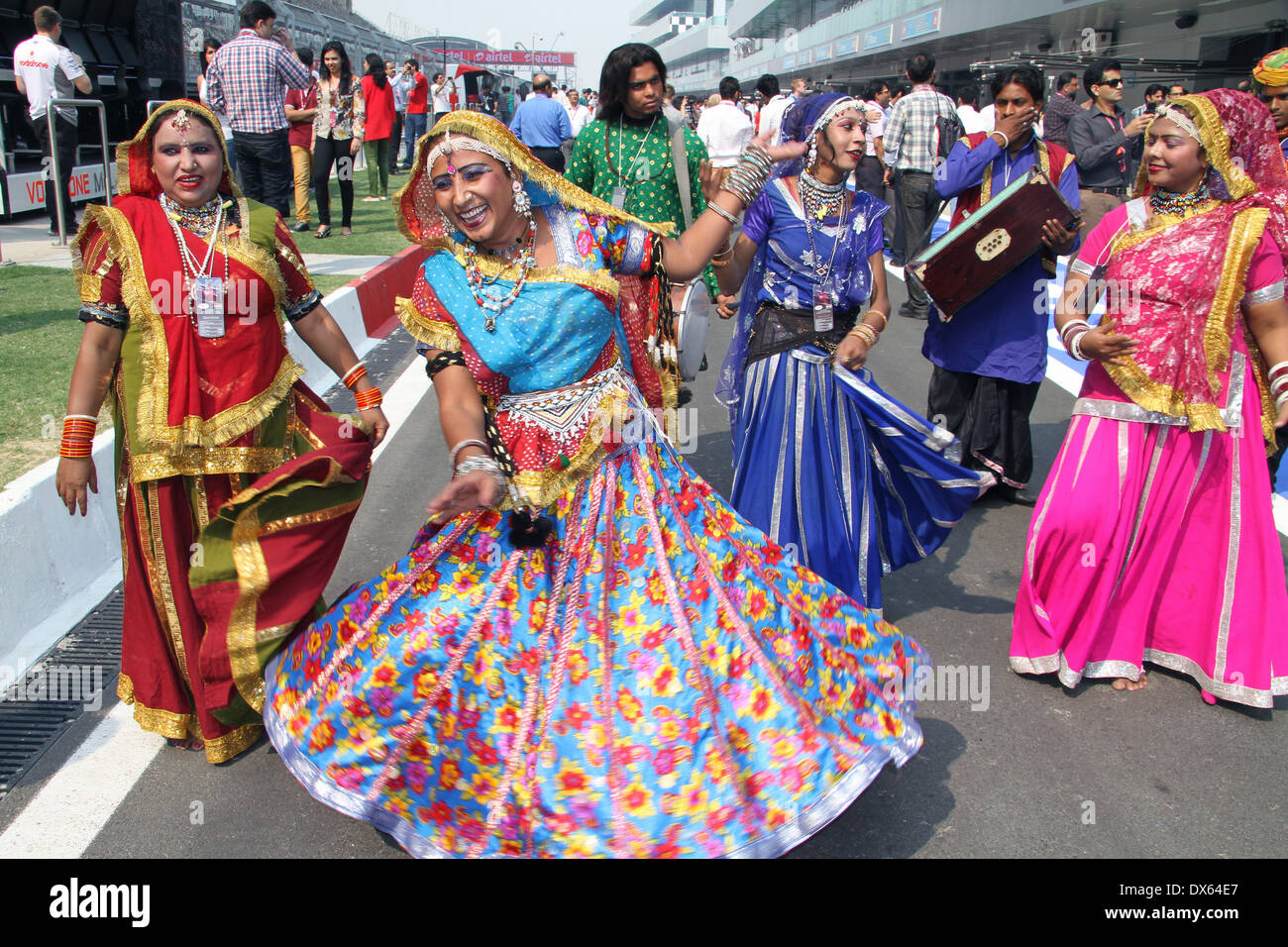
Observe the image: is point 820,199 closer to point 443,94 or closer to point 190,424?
point 190,424

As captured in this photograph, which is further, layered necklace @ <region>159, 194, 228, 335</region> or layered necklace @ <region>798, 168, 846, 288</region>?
layered necklace @ <region>798, 168, 846, 288</region>

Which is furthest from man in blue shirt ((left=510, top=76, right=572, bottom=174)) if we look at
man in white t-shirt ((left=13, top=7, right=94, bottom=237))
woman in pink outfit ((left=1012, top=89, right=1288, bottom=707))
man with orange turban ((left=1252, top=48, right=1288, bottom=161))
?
woman in pink outfit ((left=1012, top=89, right=1288, bottom=707))

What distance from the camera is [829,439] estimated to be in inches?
162

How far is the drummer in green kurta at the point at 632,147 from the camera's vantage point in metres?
6.04

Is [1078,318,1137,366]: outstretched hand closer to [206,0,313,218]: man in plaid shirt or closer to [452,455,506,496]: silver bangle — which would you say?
[452,455,506,496]: silver bangle

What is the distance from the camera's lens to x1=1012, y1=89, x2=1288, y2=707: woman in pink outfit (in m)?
3.70

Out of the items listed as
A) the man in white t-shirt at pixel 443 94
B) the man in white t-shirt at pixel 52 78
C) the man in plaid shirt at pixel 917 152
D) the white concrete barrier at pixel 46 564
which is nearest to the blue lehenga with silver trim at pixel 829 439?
the white concrete barrier at pixel 46 564

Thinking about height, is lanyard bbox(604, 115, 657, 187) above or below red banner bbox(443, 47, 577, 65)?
below

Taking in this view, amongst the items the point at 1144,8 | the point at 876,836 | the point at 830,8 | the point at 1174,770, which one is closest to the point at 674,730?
the point at 876,836

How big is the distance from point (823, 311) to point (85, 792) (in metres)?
2.94

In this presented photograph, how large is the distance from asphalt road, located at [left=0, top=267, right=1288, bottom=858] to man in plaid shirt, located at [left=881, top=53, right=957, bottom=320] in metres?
6.52

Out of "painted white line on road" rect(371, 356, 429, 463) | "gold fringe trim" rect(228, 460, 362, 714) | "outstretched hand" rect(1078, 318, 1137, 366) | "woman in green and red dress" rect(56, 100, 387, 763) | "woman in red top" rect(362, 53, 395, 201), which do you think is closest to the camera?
"gold fringe trim" rect(228, 460, 362, 714)

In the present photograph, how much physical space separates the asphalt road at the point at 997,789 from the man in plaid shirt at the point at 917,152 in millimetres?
6518
